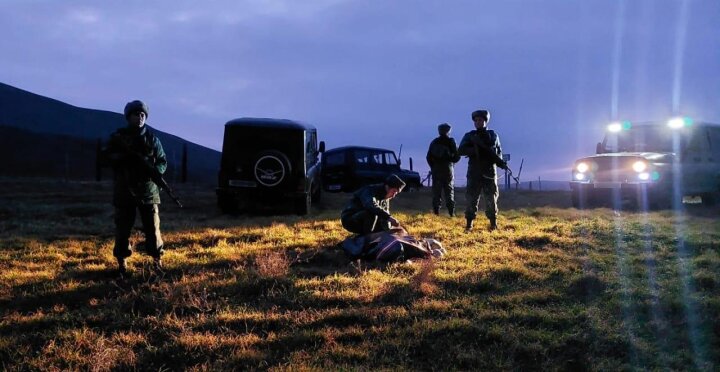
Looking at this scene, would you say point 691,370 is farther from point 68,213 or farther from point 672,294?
point 68,213

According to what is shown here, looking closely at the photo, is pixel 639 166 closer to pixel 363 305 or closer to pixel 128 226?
pixel 363 305

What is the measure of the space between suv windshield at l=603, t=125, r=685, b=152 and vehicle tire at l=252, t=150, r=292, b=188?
828 cm

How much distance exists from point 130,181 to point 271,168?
6014mm

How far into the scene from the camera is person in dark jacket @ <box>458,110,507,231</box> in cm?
894

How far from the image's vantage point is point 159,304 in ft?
15.5

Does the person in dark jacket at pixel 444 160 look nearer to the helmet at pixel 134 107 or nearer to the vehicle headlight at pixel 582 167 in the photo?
the vehicle headlight at pixel 582 167

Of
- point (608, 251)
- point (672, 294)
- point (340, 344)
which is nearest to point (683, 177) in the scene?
point (608, 251)

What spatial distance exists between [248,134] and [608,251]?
26.9ft

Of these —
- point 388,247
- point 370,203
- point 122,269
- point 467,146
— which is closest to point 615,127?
point 467,146

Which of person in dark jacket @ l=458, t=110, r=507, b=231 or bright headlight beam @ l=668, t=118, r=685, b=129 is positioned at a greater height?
bright headlight beam @ l=668, t=118, r=685, b=129

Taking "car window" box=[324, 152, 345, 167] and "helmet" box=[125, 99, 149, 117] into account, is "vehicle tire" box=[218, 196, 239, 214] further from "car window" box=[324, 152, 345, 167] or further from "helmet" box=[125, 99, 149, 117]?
"car window" box=[324, 152, 345, 167]

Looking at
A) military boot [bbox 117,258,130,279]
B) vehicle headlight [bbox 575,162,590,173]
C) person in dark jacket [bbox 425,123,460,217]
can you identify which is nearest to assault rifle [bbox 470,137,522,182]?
person in dark jacket [bbox 425,123,460,217]

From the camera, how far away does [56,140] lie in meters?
65.6

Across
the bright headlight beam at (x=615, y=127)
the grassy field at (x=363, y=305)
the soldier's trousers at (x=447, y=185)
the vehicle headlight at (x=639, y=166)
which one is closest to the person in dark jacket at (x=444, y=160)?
Answer: the soldier's trousers at (x=447, y=185)
